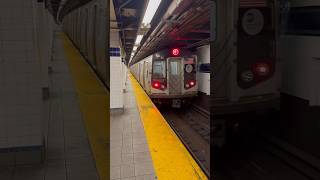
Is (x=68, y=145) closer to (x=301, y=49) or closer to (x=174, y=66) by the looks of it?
(x=174, y=66)

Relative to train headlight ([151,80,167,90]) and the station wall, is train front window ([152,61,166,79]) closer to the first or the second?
train headlight ([151,80,167,90])

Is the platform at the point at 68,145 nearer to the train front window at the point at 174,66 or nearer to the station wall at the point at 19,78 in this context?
the station wall at the point at 19,78

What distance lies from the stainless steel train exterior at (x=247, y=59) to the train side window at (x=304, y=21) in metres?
0.02

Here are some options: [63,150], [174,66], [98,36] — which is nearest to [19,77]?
[63,150]

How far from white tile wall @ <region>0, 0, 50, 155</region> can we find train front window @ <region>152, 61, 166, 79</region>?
14.6ft

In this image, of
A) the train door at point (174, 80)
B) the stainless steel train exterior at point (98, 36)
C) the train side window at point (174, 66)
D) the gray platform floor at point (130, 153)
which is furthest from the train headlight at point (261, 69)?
the train door at point (174, 80)

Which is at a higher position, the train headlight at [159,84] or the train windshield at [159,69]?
the train windshield at [159,69]

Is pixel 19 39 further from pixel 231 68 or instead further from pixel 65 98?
pixel 231 68

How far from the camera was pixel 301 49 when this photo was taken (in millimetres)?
434

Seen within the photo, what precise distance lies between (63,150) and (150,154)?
4.13ft

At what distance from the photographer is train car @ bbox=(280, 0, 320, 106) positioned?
0.42m

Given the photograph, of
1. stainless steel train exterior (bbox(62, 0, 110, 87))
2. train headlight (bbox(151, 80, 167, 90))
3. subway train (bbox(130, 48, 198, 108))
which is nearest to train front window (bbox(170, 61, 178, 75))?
subway train (bbox(130, 48, 198, 108))

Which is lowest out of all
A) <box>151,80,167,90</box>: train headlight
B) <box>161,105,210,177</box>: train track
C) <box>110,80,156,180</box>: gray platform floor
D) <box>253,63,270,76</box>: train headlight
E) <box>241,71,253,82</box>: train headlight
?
<box>161,105,210,177</box>: train track

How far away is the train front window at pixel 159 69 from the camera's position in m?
7.66
